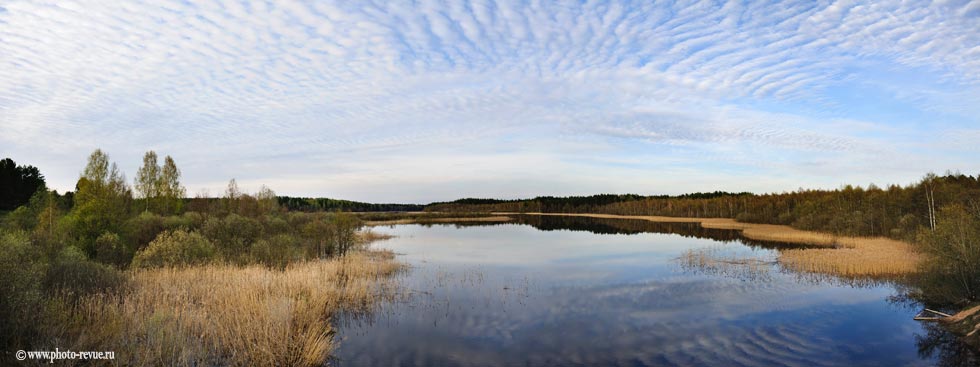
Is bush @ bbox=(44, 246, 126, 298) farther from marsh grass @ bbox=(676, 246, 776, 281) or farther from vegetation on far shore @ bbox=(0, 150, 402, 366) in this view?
marsh grass @ bbox=(676, 246, 776, 281)

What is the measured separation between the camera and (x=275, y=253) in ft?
77.3

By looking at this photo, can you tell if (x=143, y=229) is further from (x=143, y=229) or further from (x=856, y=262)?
(x=856, y=262)

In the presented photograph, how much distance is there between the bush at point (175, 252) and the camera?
18.8 m

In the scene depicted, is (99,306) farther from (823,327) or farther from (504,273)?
(823,327)

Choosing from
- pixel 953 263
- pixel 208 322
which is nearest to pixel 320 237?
pixel 208 322

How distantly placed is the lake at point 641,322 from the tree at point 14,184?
227 feet

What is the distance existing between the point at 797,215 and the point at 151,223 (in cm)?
7262

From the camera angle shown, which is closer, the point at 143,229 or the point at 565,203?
the point at 143,229

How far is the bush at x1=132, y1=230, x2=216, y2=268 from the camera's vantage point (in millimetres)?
18781

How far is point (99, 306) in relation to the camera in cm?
1112

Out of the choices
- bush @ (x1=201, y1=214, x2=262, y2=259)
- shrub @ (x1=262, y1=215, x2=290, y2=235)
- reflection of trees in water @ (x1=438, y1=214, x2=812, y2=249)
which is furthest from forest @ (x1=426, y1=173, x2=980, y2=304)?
shrub @ (x1=262, y1=215, x2=290, y2=235)

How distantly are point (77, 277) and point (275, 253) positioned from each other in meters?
10.4

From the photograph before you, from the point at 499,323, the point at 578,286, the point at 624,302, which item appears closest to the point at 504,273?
the point at 578,286

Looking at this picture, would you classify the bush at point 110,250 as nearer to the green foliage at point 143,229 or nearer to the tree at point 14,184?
the green foliage at point 143,229
